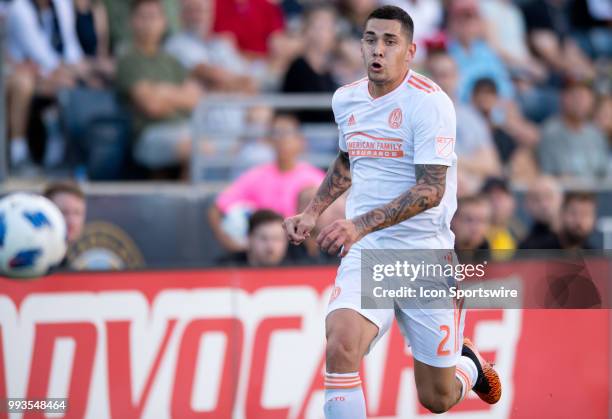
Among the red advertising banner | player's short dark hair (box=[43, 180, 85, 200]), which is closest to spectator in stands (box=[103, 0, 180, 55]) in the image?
player's short dark hair (box=[43, 180, 85, 200])

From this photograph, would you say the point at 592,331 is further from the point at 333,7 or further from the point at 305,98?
the point at 333,7

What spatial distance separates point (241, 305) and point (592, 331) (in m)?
2.83

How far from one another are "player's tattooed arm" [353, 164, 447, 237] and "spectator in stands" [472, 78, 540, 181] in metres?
6.22

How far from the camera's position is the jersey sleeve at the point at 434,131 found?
6.30 m

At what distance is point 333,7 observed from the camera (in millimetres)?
12930

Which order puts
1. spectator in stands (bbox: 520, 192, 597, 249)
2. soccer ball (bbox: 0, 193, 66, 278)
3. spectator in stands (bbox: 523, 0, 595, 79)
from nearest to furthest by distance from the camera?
soccer ball (bbox: 0, 193, 66, 278)
spectator in stands (bbox: 520, 192, 597, 249)
spectator in stands (bbox: 523, 0, 595, 79)

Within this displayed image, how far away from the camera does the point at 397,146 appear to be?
6535 mm

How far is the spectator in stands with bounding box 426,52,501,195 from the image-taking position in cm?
1179

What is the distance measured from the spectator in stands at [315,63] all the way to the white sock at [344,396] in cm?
582

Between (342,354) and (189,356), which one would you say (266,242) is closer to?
(189,356)

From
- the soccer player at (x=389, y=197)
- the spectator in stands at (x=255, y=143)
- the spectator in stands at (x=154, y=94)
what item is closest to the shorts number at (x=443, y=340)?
the soccer player at (x=389, y=197)

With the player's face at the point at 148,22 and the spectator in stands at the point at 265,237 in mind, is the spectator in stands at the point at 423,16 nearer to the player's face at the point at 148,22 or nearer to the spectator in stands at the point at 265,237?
the player's face at the point at 148,22

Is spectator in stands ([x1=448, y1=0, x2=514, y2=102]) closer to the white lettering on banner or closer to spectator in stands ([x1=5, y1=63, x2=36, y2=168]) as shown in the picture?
the white lettering on banner

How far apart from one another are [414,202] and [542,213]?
5.05 meters
